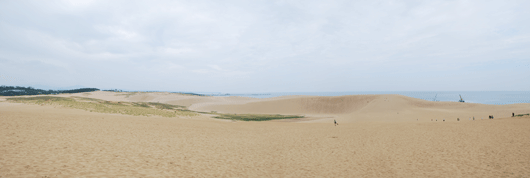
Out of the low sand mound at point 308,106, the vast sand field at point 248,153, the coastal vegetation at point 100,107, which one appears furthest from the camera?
the low sand mound at point 308,106

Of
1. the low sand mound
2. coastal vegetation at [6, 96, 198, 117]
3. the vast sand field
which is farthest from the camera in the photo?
the low sand mound

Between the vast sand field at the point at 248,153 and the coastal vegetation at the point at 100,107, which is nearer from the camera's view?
the vast sand field at the point at 248,153

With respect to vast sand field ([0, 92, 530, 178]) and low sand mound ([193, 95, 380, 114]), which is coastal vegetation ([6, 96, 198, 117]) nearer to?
vast sand field ([0, 92, 530, 178])

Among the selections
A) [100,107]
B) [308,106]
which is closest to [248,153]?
[100,107]

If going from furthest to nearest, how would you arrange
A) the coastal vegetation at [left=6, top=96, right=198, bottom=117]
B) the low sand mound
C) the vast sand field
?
the low sand mound
the coastal vegetation at [left=6, top=96, right=198, bottom=117]
the vast sand field

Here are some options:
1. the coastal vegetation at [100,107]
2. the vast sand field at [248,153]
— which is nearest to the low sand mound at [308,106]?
the coastal vegetation at [100,107]

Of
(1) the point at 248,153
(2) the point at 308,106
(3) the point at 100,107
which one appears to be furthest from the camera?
(2) the point at 308,106

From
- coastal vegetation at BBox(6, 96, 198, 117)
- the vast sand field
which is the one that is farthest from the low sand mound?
the vast sand field

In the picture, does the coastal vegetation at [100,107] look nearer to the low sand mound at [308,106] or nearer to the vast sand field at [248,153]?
the vast sand field at [248,153]

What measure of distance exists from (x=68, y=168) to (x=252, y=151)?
7941mm

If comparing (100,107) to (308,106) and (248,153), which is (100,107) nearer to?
(248,153)

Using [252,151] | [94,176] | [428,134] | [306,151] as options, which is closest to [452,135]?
[428,134]

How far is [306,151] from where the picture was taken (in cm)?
1321

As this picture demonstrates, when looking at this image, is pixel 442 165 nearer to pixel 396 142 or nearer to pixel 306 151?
pixel 396 142
